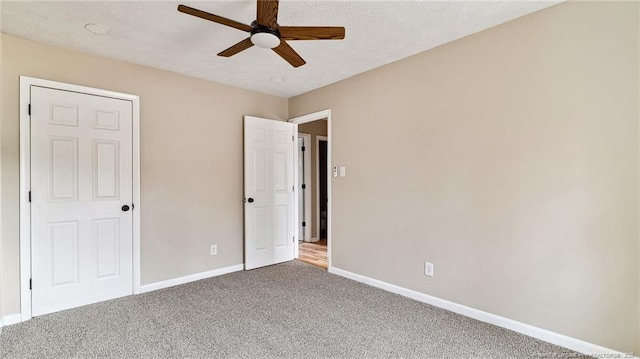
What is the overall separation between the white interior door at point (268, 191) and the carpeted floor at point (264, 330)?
0.94m

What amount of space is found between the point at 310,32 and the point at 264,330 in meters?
2.20

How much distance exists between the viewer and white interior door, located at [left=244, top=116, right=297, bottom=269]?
3977 millimetres

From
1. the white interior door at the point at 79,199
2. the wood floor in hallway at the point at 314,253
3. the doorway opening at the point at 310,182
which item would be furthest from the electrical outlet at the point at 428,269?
the white interior door at the point at 79,199

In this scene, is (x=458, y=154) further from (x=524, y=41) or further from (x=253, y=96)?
(x=253, y=96)

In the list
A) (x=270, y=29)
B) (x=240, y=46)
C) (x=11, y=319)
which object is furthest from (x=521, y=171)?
(x=11, y=319)

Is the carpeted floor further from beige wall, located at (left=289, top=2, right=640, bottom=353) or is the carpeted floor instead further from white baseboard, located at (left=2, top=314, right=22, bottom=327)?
beige wall, located at (left=289, top=2, right=640, bottom=353)

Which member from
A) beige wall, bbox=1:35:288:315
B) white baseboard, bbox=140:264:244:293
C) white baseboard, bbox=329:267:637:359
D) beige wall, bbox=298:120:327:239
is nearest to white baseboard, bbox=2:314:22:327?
beige wall, bbox=1:35:288:315

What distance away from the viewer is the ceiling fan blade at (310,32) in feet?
6.24

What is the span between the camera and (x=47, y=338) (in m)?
2.26

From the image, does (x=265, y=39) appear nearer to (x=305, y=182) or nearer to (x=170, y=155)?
(x=170, y=155)

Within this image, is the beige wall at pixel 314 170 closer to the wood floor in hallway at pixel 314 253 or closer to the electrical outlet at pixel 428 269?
the wood floor in hallway at pixel 314 253

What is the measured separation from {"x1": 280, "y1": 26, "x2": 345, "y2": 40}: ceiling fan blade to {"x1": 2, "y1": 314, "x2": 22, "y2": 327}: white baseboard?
3.12 meters

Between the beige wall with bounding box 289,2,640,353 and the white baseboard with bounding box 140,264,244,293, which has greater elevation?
the beige wall with bounding box 289,2,640,353

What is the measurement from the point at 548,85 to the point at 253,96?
10.6ft
